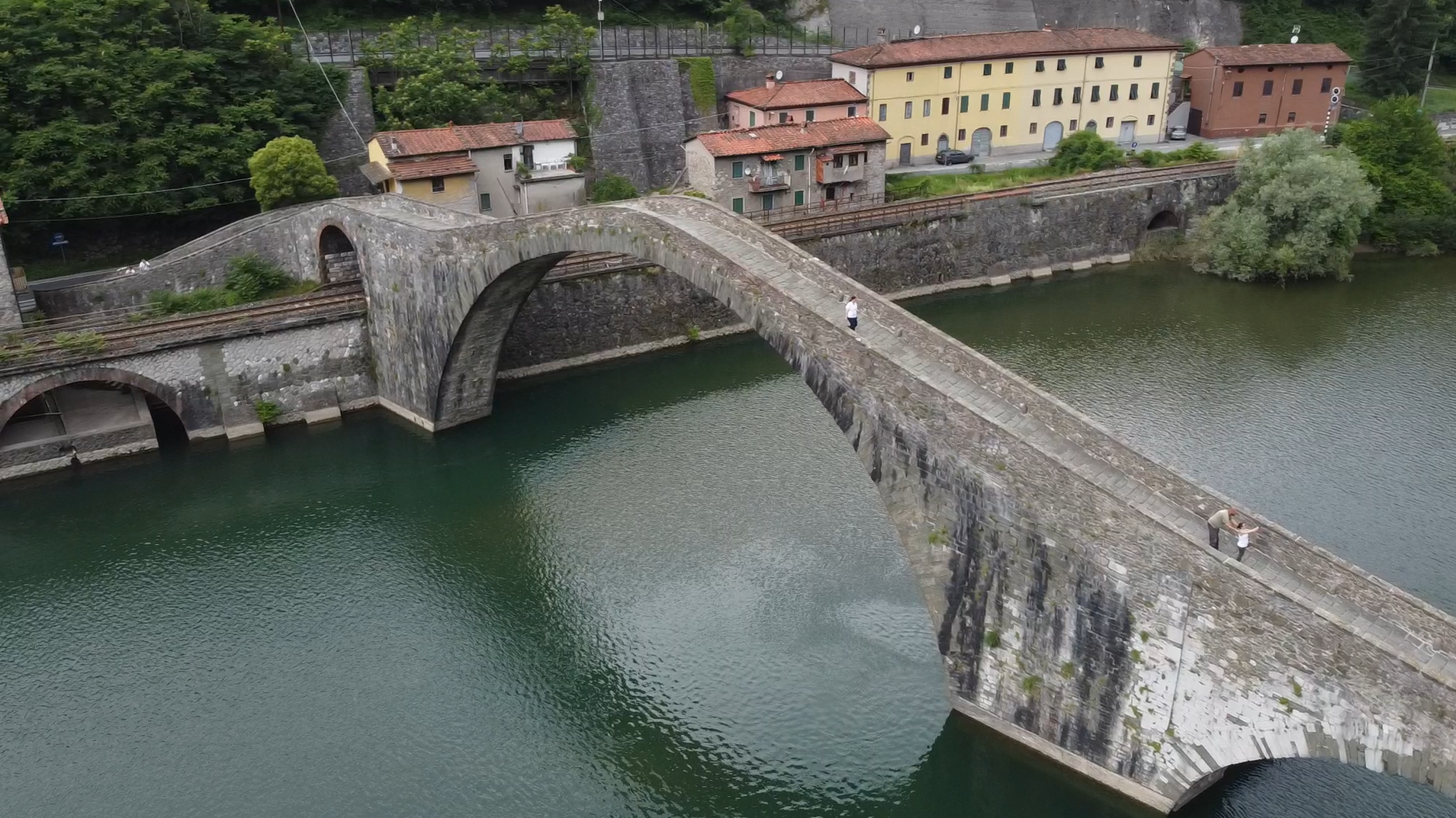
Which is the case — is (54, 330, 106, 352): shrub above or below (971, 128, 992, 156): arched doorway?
below

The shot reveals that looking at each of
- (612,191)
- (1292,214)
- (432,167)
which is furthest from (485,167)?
(1292,214)

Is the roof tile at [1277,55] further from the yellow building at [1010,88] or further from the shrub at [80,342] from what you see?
the shrub at [80,342]

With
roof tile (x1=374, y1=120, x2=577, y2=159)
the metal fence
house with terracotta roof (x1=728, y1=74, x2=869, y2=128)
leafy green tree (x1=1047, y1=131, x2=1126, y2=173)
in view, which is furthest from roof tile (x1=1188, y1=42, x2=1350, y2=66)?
roof tile (x1=374, y1=120, x2=577, y2=159)

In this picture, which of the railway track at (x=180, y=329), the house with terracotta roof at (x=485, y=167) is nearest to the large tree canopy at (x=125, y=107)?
the house with terracotta roof at (x=485, y=167)

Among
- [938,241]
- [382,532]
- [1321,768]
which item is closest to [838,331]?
[1321,768]

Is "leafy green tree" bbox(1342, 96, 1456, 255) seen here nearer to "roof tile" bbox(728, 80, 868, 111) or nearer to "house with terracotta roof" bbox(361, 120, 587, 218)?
"roof tile" bbox(728, 80, 868, 111)
